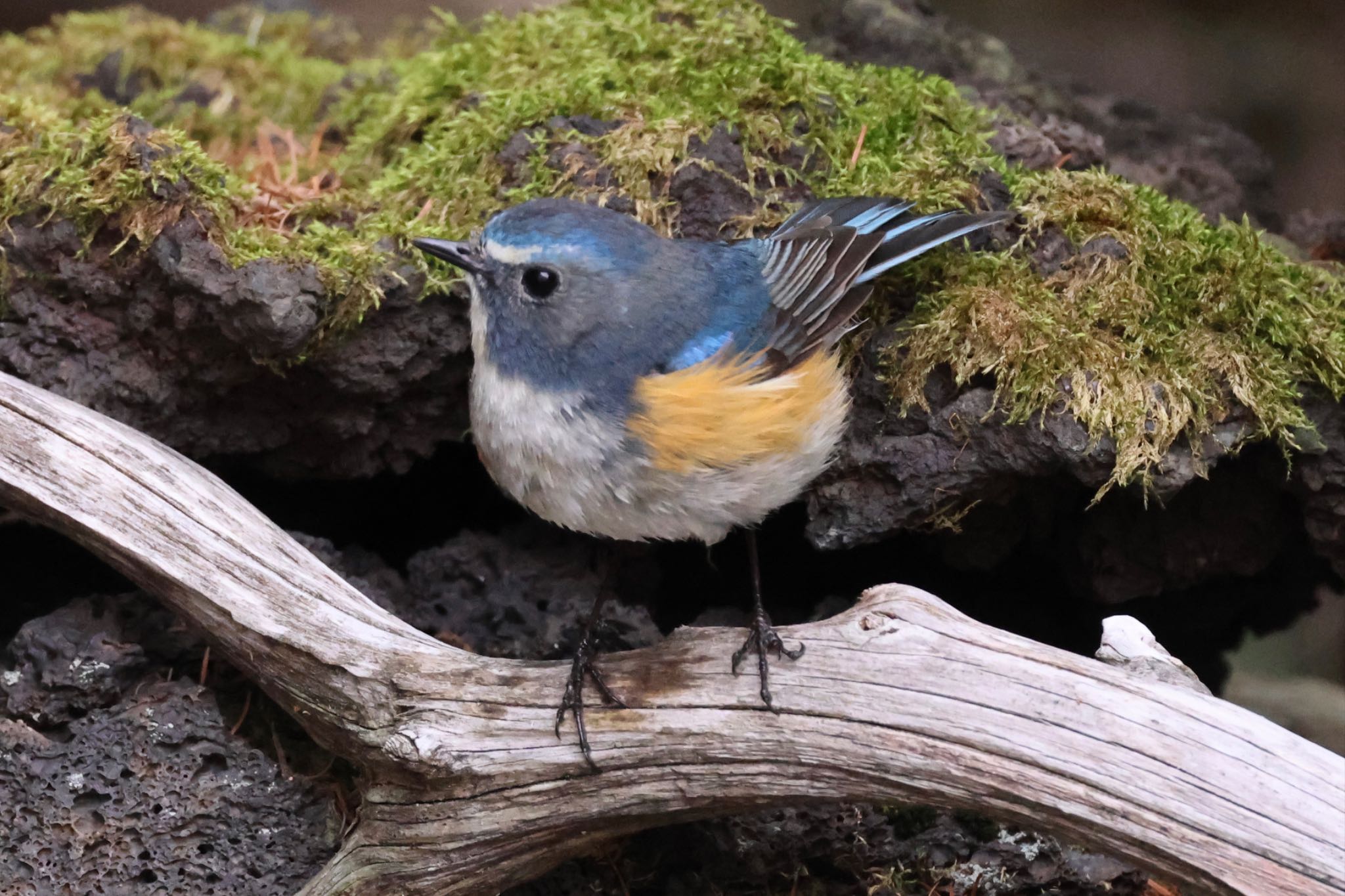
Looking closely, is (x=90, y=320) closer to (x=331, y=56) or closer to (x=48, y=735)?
(x=48, y=735)

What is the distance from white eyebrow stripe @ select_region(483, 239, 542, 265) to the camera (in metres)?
2.34

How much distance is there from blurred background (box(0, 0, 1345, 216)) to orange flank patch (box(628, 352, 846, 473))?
6.90 feet

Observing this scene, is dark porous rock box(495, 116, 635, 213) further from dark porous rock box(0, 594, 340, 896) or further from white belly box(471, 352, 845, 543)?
dark porous rock box(0, 594, 340, 896)

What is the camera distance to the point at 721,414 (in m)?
2.31

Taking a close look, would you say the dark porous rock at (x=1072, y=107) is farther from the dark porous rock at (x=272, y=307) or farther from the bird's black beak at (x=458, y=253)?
the dark porous rock at (x=272, y=307)

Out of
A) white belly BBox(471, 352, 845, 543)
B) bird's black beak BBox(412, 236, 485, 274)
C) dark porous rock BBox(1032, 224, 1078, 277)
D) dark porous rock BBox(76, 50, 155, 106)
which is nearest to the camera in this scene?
white belly BBox(471, 352, 845, 543)

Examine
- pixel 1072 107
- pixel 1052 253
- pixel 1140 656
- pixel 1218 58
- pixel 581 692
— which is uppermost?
pixel 1218 58

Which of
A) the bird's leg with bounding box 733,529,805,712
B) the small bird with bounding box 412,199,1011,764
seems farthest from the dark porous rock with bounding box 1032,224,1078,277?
the bird's leg with bounding box 733,529,805,712

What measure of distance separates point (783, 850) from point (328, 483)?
1.92 m

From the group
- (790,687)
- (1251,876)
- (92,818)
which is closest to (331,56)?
(92,818)

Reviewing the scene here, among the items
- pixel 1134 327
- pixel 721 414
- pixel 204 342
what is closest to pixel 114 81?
pixel 204 342

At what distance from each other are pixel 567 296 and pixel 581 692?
87cm

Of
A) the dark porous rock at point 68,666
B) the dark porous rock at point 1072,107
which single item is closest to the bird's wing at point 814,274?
the dark porous rock at point 1072,107

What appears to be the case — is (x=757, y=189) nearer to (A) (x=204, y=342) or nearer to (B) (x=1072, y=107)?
(B) (x=1072, y=107)
